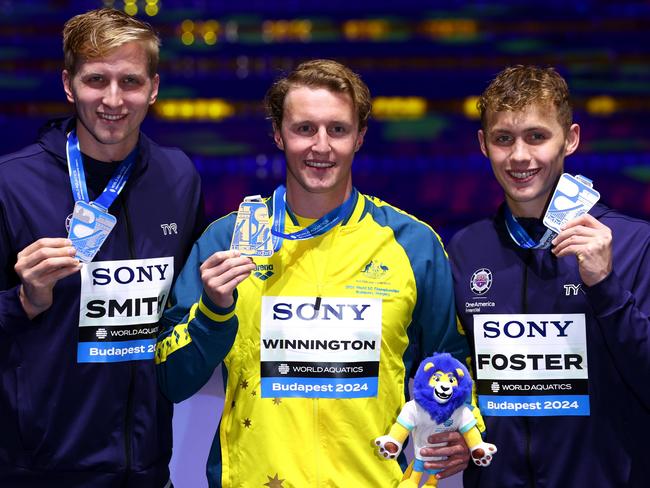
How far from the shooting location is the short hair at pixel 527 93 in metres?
3.07

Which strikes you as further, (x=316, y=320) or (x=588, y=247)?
(x=316, y=320)

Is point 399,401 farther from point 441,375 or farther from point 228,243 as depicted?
point 228,243

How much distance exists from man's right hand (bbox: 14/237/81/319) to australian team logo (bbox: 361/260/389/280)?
0.81 m

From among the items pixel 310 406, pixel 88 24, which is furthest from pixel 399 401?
pixel 88 24

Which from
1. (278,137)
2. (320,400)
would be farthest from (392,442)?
(278,137)

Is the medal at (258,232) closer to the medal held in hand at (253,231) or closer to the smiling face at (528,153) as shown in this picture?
the medal held in hand at (253,231)

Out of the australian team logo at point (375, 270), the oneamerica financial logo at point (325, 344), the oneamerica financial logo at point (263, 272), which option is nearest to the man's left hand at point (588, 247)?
the australian team logo at point (375, 270)

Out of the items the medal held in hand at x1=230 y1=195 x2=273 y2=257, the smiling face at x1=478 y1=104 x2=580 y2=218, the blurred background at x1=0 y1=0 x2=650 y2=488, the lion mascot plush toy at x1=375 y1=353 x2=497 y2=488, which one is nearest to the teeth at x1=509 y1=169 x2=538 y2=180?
the smiling face at x1=478 y1=104 x2=580 y2=218

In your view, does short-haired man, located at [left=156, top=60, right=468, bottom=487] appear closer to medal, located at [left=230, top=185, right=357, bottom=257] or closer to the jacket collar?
medal, located at [left=230, top=185, right=357, bottom=257]

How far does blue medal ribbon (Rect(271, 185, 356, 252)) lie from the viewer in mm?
2992

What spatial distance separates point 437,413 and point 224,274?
2.19 ft

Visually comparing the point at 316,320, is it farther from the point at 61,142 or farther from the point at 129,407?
the point at 61,142

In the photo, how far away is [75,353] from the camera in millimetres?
3035

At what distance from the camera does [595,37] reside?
6.57 m
